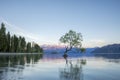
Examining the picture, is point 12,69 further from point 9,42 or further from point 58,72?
point 9,42

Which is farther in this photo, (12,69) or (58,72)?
(12,69)

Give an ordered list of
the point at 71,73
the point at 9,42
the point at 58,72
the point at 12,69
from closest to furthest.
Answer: the point at 71,73 < the point at 58,72 < the point at 12,69 < the point at 9,42

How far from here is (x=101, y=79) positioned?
15906 millimetres

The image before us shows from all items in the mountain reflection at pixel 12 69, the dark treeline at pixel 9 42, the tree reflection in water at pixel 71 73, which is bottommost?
the tree reflection in water at pixel 71 73

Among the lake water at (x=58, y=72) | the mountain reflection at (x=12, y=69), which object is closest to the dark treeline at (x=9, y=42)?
the mountain reflection at (x=12, y=69)

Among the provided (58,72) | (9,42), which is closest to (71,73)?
(58,72)

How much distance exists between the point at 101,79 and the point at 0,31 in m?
89.3

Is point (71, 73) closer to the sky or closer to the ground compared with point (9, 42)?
closer to the ground

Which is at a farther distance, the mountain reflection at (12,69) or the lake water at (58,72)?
the lake water at (58,72)

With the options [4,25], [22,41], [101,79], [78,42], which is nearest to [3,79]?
[101,79]

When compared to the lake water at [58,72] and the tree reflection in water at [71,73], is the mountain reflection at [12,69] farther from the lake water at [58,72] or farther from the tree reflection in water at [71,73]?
the tree reflection in water at [71,73]

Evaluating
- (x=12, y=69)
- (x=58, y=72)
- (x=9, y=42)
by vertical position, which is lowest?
(x=58, y=72)

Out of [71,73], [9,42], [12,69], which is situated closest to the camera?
[71,73]

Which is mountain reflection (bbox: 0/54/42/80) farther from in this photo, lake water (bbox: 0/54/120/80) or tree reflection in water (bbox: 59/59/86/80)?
tree reflection in water (bbox: 59/59/86/80)
